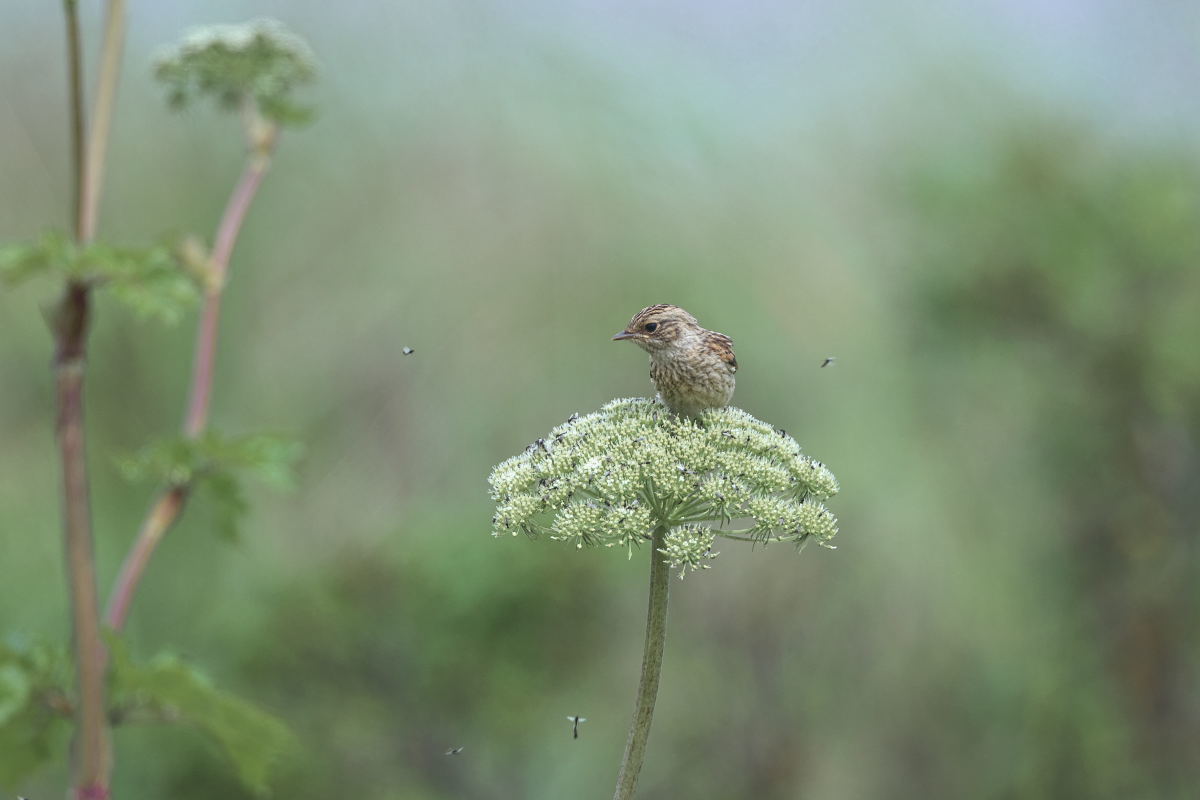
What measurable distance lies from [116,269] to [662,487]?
46.5 inches

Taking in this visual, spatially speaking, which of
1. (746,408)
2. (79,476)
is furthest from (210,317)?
(746,408)

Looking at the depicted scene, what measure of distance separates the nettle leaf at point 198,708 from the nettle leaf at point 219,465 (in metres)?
0.36

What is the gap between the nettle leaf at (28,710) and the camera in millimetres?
1787

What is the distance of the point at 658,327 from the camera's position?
287 cm

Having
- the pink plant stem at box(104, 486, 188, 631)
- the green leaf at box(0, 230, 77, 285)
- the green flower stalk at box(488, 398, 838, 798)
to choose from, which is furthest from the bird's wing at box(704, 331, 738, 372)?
the green leaf at box(0, 230, 77, 285)

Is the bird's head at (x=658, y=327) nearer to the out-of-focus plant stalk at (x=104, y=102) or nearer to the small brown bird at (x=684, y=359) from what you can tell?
the small brown bird at (x=684, y=359)

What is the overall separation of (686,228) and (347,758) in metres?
6.17

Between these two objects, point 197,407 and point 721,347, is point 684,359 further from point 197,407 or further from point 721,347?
point 197,407

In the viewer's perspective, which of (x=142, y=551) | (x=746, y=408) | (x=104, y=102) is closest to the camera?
(x=104, y=102)

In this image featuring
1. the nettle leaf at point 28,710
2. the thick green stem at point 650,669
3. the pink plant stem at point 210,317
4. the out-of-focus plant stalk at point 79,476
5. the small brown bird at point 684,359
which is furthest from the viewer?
the small brown bird at point 684,359

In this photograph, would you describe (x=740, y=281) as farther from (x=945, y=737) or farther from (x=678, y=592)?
(x=945, y=737)

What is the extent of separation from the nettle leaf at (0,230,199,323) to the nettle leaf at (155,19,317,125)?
1466mm

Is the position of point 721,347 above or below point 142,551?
above

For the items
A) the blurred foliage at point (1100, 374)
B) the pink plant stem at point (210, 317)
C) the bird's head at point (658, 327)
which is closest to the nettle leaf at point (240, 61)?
the pink plant stem at point (210, 317)
